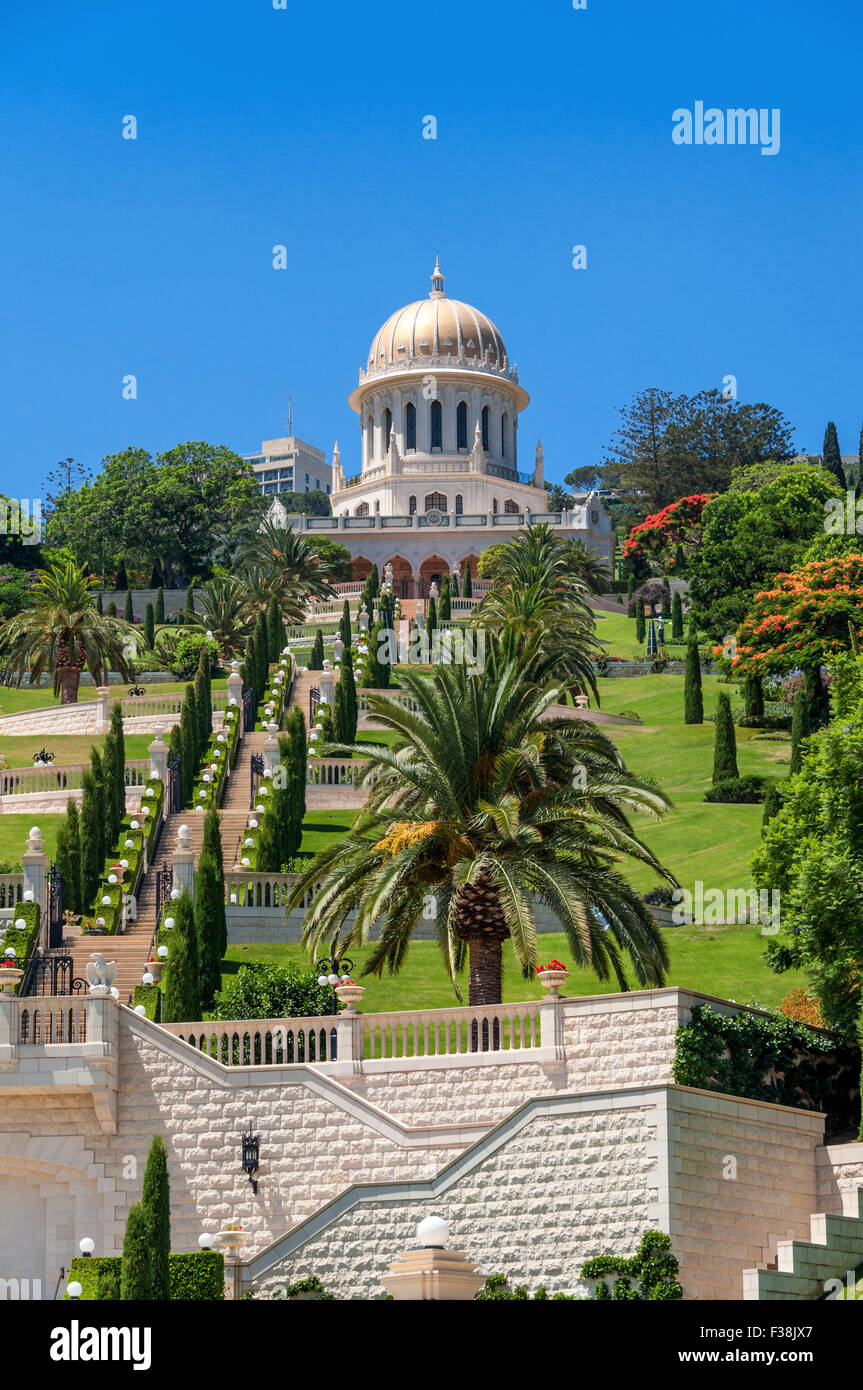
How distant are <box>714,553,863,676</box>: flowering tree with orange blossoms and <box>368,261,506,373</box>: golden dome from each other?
70.0 metres

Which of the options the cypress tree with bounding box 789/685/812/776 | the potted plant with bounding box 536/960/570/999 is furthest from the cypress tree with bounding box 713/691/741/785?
the potted plant with bounding box 536/960/570/999

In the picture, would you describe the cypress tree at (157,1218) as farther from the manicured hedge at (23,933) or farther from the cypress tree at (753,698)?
the cypress tree at (753,698)

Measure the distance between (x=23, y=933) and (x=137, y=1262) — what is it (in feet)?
40.5

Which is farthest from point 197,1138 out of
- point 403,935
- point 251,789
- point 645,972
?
point 251,789

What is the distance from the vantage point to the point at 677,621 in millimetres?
92938

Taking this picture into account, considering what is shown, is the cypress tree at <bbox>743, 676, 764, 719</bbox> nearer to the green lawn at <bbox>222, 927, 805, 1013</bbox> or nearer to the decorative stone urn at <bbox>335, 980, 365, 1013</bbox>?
the green lawn at <bbox>222, 927, 805, 1013</bbox>

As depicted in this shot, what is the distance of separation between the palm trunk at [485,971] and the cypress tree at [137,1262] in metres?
8.37

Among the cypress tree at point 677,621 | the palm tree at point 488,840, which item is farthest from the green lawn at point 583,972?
the cypress tree at point 677,621

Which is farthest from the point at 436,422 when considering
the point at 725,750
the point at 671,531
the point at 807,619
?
the point at 725,750

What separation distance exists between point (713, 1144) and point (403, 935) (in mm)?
7202

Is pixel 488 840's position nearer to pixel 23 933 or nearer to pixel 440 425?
pixel 23 933

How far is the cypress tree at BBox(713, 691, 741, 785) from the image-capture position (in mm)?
58281

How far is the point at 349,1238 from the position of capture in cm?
2880

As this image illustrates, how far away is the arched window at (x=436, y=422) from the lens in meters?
131
